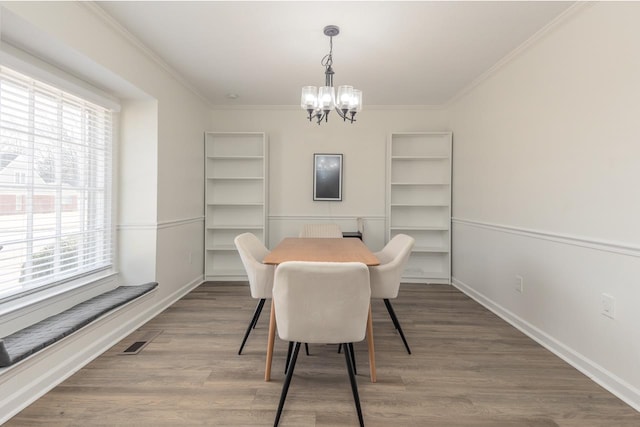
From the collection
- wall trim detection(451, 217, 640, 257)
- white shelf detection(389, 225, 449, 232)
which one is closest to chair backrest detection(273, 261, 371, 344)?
wall trim detection(451, 217, 640, 257)

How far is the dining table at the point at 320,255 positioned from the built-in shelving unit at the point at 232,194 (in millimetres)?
1667

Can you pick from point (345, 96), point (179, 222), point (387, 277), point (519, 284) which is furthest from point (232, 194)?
point (519, 284)

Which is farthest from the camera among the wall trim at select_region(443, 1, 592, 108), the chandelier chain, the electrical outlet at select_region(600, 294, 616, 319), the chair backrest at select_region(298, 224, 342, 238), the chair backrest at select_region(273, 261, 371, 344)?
the chair backrest at select_region(298, 224, 342, 238)

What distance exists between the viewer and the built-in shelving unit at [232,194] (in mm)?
4336

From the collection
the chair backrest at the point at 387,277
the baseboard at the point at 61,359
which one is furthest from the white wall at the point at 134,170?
the chair backrest at the point at 387,277

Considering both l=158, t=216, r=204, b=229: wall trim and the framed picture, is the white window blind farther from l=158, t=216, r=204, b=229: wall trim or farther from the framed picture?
the framed picture

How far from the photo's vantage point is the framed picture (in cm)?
436

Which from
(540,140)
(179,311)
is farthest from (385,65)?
(179,311)

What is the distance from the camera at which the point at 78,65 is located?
2.26 m

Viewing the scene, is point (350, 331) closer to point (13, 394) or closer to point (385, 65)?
point (13, 394)

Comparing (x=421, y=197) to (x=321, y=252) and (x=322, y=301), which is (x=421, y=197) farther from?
(x=322, y=301)

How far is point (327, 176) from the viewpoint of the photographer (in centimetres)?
438

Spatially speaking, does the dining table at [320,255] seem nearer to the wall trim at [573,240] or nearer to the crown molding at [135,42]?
the wall trim at [573,240]

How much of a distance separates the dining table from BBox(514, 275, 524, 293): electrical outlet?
1.44 meters
